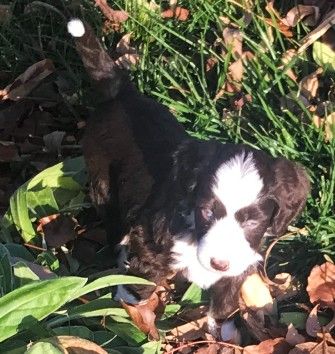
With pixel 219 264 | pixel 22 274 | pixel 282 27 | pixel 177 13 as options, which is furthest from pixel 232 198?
pixel 177 13

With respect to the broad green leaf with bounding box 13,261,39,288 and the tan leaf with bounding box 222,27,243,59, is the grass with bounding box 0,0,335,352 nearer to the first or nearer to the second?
the tan leaf with bounding box 222,27,243,59

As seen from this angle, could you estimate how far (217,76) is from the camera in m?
4.39

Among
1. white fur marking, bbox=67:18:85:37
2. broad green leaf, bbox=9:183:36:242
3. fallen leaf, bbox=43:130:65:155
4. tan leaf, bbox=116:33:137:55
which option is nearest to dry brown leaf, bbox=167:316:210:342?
broad green leaf, bbox=9:183:36:242

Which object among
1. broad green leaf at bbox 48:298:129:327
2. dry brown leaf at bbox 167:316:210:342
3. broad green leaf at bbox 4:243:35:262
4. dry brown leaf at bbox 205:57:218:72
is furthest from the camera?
dry brown leaf at bbox 205:57:218:72

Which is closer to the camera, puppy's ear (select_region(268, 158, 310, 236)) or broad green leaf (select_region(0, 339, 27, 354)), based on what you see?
broad green leaf (select_region(0, 339, 27, 354))

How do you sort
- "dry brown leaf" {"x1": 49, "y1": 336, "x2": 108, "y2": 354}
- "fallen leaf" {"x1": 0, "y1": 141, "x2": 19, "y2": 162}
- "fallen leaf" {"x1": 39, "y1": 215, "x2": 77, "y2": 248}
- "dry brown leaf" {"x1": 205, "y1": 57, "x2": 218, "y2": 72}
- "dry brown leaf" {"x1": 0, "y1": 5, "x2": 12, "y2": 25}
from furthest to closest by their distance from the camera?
"dry brown leaf" {"x1": 0, "y1": 5, "x2": 12, "y2": 25} → "dry brown leaf" {"x1": 205, "y1": 57, "x2": 218, "y2": 72} → "fallen leaf" {"x1": 0, "y1": 141, "x2": 19, "y2": 162} → "fallen leaf" {"x1": 39, "y1": 215, "x2": 77, "y2": 248} → "dry brown leaf" {"x1": 49, "y1": 336, "x2": 108, "y2": 354}

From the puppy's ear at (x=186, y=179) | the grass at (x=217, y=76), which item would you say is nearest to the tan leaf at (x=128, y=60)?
the grass at (x=217, y=76)

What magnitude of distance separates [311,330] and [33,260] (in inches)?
49.8

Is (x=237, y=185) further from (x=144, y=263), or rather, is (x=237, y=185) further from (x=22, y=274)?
(x=22, y=274)

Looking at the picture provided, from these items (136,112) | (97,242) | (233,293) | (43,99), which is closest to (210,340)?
(233,293)

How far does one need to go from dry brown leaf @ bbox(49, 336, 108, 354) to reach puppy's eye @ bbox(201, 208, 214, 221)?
0.62 meters

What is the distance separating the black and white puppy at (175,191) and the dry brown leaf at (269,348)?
0.23 metres

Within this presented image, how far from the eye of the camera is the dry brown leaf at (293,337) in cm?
344

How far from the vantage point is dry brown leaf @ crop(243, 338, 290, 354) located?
11.2ft
